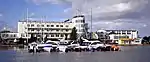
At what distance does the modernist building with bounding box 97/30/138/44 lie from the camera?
553ft

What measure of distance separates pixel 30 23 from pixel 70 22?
17.1 m

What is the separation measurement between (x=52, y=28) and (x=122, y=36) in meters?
63.1

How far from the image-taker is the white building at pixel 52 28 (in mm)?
123812

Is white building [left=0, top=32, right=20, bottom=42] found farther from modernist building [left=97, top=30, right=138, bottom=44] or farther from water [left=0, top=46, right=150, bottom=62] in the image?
water [left=0, top=46, right=150, bottom=62]

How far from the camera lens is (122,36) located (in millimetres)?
180000

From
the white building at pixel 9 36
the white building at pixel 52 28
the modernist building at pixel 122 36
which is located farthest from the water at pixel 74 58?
the modernist building at pixel 122 36

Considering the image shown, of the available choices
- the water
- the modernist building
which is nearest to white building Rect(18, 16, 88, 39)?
the modernist building

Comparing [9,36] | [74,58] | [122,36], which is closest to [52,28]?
[9,36]

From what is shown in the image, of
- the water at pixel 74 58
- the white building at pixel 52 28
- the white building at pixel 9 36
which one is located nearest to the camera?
the water at pixel 74 58

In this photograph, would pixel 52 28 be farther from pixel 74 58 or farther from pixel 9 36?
pixel 74 58

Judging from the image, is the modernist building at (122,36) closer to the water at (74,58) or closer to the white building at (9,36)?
the white building at (9,36)

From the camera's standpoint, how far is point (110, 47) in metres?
70.0

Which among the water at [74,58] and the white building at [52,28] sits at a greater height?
the white building at [52,28]

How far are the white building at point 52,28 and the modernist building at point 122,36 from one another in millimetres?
42931
